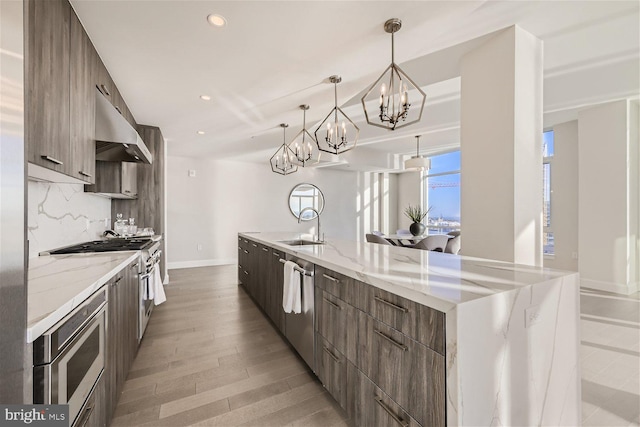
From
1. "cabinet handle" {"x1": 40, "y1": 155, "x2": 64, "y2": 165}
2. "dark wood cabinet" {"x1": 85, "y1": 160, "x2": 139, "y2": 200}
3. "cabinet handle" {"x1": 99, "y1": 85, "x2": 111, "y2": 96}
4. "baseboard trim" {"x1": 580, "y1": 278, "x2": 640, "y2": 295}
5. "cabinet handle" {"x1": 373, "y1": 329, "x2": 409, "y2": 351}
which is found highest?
"cabinet handle" {"x1": 99, "y1": 85, "x2": 111, "y2": 96}

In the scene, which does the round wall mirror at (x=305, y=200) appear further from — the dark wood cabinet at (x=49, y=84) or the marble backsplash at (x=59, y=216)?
the dark wood cabinet at (x=49, y=84)

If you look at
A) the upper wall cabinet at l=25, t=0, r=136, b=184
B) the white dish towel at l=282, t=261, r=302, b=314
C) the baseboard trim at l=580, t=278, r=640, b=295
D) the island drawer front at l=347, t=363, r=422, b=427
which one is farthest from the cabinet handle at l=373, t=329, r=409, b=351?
the baseboard trim at l=580, t=278, r=640, b=295

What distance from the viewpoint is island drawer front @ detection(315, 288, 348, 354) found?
1.59m

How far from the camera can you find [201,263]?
6.31m

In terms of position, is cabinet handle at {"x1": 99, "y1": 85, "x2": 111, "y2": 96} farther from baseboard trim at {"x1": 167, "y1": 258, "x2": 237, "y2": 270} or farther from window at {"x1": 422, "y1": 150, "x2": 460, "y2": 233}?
window at {"x1": 422, "y1": 150, "x2": 460, "y2": 233}

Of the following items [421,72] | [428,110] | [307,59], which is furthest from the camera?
[428,110]

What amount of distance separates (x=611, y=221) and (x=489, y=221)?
354cm

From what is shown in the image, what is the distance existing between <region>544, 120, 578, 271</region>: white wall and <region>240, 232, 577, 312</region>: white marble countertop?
176 inches

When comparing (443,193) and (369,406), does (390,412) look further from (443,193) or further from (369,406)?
(443,193)

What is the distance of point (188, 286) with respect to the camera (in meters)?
4.47

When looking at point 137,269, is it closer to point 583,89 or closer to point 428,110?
point 428,110

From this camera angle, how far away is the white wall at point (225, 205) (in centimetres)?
614

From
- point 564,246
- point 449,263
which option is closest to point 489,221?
point 449,263

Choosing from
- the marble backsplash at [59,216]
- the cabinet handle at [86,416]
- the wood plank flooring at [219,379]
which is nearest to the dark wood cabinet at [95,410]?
the cabinet handle at [86,416]
